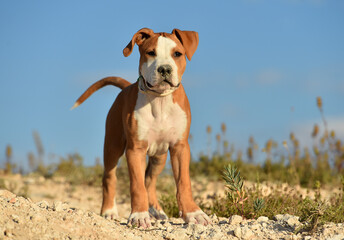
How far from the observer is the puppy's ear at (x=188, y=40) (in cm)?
474

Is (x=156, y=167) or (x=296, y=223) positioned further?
(x=156, y=167)

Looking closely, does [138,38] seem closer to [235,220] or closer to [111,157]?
[111,157]

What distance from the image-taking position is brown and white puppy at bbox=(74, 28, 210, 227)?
14.5 feet

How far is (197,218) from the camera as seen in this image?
14.9 feet

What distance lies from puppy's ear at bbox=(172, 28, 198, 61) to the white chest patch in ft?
1.74

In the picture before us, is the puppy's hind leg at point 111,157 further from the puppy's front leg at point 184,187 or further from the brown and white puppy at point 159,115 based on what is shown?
the puppy's front leg at point 184,187

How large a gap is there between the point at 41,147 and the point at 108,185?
4944 mm

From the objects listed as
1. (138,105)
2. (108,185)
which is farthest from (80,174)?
(138,105)

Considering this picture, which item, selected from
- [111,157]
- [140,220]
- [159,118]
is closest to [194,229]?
[140,220]

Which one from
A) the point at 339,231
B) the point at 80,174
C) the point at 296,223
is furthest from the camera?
the point at 80,174

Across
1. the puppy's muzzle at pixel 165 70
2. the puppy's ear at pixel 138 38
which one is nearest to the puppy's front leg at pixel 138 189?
the puppy's muzzle at pixel 165 70

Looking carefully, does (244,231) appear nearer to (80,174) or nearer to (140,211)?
(140,211)

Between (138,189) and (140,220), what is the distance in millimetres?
351

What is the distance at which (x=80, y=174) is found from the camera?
388 inches
